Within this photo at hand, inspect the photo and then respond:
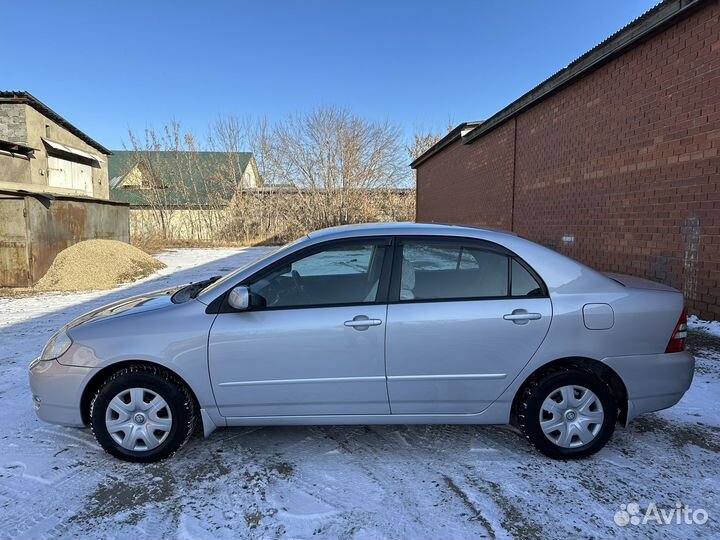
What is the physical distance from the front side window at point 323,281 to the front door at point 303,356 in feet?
0.04

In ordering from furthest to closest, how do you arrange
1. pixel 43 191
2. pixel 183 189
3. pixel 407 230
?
pixel 183 189 → pixel 43 191 → pixel 407 230

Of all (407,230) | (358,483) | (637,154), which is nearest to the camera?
(358,483)

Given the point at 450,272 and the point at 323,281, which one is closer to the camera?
the point at 450,272

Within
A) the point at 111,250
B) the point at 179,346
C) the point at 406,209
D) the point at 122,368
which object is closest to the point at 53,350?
the point at 122,368

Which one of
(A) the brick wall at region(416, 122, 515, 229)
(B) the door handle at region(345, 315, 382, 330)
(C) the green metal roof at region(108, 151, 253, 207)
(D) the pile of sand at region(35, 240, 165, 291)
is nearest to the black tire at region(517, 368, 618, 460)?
(B) the door handle at region(345, 315, 382, 330)

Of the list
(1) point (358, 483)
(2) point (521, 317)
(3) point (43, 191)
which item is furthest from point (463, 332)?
(3) point (43, 191)

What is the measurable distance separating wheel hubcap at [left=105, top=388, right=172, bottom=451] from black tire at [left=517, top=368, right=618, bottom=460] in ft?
7.63

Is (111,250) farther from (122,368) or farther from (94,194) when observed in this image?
(94,194)

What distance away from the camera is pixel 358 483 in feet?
8.65

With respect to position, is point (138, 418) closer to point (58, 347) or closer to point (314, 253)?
point (58, 347)

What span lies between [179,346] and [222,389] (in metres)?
0.39

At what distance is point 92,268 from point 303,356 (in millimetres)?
10281

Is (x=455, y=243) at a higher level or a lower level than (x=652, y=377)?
higher

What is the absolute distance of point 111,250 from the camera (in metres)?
12.1
